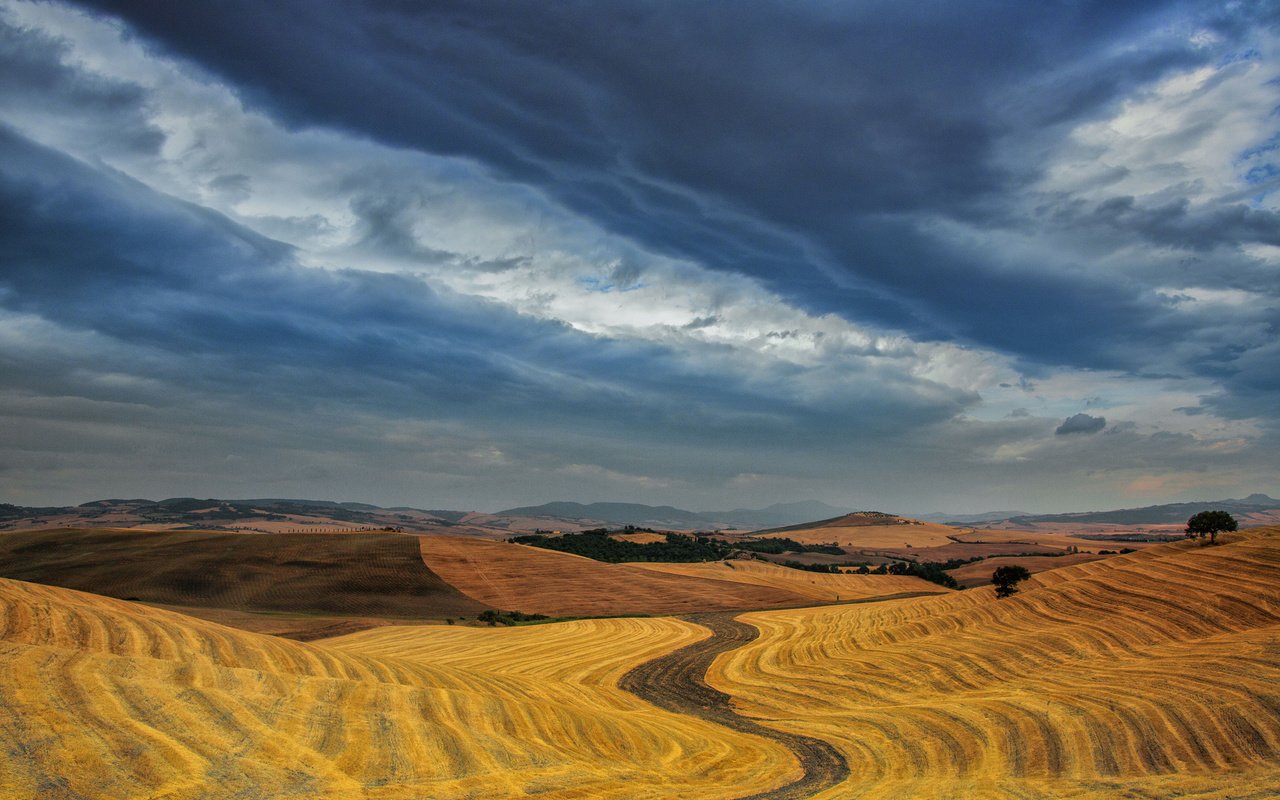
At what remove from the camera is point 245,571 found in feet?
340

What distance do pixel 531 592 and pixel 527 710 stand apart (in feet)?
256

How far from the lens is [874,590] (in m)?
122

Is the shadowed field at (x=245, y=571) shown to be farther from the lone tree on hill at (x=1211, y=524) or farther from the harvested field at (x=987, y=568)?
the harvested field at (x=987, y=568)

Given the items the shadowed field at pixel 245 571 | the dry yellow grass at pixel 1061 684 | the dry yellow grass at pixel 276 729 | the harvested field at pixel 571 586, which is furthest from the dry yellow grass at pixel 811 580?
the dry yellow grass at pixel 276 729

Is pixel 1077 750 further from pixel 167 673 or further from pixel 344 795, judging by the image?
pixel 167 673

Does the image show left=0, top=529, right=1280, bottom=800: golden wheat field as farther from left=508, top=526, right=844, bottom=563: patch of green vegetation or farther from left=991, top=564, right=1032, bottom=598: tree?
left=508, top=526, right=844, bottom=563: patch of green vegetation

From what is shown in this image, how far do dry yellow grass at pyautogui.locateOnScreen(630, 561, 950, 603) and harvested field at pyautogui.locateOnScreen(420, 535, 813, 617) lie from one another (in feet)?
17.0

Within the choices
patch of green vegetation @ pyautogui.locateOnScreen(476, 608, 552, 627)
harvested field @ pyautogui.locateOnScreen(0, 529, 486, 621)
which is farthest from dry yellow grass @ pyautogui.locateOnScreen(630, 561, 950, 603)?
harvested field @ pyautogui.locateOnScreen(0, 529, 486, 621)

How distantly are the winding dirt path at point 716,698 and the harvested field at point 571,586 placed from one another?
21381 millimetres

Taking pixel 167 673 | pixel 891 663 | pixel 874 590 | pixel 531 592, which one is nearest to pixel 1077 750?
pixel 891 663

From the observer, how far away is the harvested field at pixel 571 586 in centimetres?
9669

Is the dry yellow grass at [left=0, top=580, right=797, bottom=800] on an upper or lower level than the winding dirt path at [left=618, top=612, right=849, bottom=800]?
upper

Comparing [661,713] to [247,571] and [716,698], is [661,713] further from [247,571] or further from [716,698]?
[247,571]

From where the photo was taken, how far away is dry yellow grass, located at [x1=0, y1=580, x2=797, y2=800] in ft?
50.5
